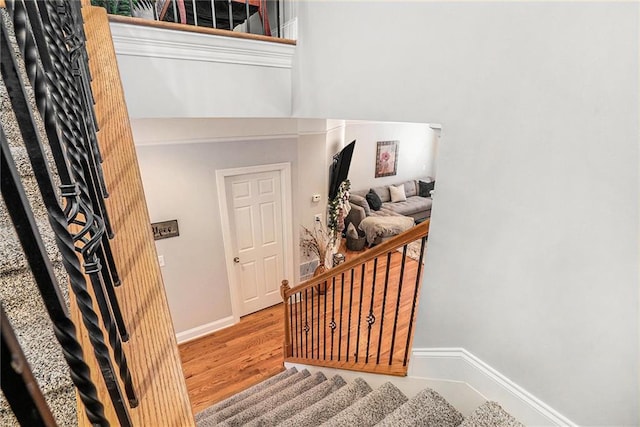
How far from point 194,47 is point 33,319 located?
5.88 ft

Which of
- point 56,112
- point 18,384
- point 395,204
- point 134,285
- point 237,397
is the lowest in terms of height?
point 237,397

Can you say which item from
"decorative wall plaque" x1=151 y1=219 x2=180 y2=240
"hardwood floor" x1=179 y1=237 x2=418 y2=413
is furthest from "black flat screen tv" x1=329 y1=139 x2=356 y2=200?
"decorative wall plaque" x1=151 y1=219 x2=180 y2=240

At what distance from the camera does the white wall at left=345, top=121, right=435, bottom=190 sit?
7.11 metres

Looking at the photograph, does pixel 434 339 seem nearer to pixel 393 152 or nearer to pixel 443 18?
pixel 443 18

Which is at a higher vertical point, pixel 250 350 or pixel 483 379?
pixel 483 379

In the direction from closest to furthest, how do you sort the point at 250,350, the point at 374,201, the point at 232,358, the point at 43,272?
the point at 43,272
the point at 232,358
the point at 250,350
the point at 374,201

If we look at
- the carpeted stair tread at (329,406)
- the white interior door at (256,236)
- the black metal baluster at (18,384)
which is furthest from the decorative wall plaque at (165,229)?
the black metal baluster at (18,384)

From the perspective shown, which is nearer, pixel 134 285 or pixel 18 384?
pixel 18 384

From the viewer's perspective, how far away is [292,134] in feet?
12.6

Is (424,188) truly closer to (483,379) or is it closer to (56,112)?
(483,379)

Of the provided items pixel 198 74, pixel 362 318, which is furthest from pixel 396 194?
pixel 198 74

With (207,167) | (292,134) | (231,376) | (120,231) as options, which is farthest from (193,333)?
(120,231)

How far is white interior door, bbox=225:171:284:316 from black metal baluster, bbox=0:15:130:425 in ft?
10.5

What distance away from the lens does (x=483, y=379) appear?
1.39m
